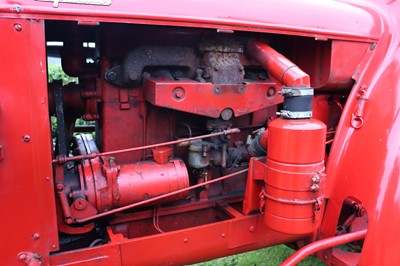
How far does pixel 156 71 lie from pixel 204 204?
0.80m

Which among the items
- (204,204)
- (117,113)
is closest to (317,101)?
(204,204)

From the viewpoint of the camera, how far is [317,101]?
7.49 ft

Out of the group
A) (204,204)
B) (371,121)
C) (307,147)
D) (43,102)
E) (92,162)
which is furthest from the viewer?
(204,204)

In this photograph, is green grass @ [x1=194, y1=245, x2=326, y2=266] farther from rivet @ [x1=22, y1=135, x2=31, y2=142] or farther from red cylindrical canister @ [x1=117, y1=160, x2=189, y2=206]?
rivet @ [x1=22, y1=135, x2=31, y2=142]

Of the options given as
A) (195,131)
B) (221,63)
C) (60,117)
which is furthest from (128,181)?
(221,63)

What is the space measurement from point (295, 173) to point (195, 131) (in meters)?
0.70

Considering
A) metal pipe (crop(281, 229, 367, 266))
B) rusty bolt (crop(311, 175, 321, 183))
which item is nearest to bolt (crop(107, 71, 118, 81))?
rusty bolt (crop(311, 175, 321, 183))

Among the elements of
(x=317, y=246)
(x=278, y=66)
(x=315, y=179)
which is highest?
(x=278, y=66)

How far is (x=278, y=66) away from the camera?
1767 mm

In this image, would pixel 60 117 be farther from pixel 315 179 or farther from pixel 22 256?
pixel 315 179

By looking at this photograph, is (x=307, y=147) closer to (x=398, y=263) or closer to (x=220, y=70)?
(x=220, y=70)

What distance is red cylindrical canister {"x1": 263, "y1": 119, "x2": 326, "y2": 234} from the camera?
5.29 ft

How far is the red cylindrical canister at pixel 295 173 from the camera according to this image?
161 centimetres

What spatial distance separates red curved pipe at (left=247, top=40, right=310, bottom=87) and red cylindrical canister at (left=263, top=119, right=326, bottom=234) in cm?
18
